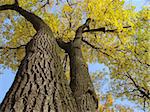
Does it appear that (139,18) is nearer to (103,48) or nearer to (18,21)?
(103,48)

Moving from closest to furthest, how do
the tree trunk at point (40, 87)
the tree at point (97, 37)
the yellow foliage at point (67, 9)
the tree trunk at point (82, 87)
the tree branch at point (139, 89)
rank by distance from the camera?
the tree trunk at point (40, 87)
the tree trunk at point (82, 87)
the tree at point (97, 37)
the yellow foliage at point (67, 9)
the tree branch at point (139, 89)

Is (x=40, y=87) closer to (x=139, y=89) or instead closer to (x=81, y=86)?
(x=81, y=86)

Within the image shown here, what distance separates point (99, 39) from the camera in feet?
35.5

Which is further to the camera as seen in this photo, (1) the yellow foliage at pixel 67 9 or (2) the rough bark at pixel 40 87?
(1) the yellow foliage at pixel 67 9

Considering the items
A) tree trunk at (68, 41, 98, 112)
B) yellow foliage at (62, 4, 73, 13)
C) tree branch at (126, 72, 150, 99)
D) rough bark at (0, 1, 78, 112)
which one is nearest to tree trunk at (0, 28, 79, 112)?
rough bark at (0, 1, 78, 112)

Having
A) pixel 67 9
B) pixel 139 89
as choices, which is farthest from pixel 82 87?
pixel 139 89

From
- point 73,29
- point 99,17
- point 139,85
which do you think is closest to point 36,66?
point 99,17

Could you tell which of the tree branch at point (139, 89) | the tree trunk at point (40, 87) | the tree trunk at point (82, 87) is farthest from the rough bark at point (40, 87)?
the tree branch at point (139, 89)

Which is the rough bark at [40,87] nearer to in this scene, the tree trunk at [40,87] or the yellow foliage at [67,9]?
the tree trunk at [40,87]

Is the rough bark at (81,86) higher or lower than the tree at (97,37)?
lower

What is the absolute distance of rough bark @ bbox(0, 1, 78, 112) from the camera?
336 centimetres

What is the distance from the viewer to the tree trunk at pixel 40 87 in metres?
3.36

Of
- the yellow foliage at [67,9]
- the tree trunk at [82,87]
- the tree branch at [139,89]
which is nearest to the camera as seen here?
the tree trunk at [82,87]

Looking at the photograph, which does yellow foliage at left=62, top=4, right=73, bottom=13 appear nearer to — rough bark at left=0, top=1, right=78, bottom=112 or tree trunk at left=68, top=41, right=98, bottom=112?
tree trunk at left=68, top=41, right=98, bottom=112
